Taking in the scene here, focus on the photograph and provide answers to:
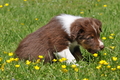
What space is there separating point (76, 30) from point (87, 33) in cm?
21

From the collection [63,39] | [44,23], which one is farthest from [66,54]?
[44,23]

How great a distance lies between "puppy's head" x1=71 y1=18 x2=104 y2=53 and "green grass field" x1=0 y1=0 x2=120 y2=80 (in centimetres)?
18

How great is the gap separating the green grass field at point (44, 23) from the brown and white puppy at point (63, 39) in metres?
0.21

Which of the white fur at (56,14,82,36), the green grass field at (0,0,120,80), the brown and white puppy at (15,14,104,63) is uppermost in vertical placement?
the white fur at (56,14,82,36)

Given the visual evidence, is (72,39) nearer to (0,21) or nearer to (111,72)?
(111,72)

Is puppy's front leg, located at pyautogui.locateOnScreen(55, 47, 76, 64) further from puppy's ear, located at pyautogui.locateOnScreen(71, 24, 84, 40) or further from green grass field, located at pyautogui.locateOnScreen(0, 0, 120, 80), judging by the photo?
puppy's ear, located at pyautogui.locateOnScreen(71, 24, 84, 40)

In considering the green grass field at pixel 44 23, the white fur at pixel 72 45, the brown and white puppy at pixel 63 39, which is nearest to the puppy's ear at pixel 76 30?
the brown and white puppy at pixel 63 39

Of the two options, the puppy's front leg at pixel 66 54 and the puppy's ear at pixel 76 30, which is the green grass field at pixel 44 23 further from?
the puppy's ear at pixel 76 30

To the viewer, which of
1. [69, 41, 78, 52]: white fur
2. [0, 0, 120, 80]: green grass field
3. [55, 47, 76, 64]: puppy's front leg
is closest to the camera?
[0, 0, 120, 80]: green grass field

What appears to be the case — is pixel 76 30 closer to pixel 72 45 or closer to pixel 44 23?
pixel 72 45

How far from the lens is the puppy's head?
17.5 ft

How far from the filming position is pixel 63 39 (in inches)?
209

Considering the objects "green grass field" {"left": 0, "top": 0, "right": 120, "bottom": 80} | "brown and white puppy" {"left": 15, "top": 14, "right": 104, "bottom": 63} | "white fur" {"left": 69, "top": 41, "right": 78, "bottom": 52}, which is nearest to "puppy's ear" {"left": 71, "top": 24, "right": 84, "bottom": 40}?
"brown and white puppy" {"left": 15, "top": 14, "right": 104, "bottom": 63}

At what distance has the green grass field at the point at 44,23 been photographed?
456 cm
